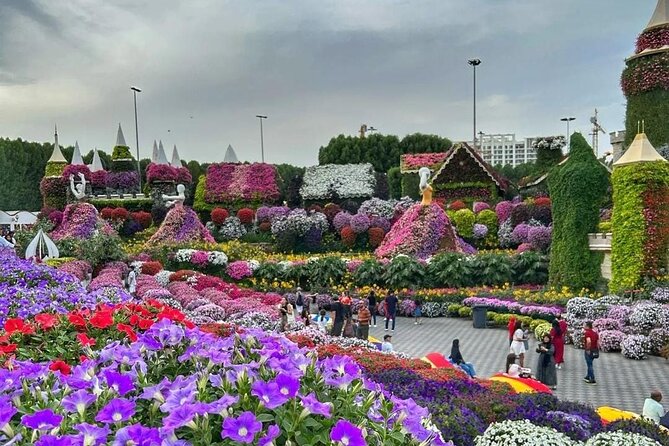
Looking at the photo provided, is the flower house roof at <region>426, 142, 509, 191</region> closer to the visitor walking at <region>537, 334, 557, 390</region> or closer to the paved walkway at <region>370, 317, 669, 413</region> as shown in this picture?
the paved walkway at <region>370, 317, 669, 413</region>

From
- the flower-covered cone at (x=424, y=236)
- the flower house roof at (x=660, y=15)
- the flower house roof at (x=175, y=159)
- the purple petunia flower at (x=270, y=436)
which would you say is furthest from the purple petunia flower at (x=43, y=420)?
the flower house roof at (x=175, y=159)

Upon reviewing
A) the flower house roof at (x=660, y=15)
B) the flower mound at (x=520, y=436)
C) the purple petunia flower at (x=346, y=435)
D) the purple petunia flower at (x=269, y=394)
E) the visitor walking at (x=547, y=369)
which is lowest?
the visitor walking at (x=547, y=369)

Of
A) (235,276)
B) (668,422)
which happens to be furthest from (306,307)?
(668,422)

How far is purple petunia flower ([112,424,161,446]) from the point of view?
7.32 feet

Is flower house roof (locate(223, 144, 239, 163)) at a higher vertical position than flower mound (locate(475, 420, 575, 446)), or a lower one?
higher

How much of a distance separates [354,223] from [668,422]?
27.8 metres

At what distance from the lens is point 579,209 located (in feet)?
61.7

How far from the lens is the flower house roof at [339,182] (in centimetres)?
4388

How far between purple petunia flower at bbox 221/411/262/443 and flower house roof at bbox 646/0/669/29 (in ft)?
118

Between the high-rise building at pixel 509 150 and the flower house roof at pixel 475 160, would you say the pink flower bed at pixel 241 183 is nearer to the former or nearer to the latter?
the flower house roof at pixel 475 160

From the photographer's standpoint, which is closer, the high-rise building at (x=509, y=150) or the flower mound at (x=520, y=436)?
the flower mound at (x=520, y=436)

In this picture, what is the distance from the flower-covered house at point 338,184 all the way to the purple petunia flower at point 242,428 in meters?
41.3

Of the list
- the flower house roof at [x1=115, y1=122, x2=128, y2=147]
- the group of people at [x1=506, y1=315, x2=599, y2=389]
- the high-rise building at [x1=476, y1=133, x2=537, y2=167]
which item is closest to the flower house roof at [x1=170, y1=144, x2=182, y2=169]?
the flower house roof at [x1=115, y1=122, x2=128, y2=147]

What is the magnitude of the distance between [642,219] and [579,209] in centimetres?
210
